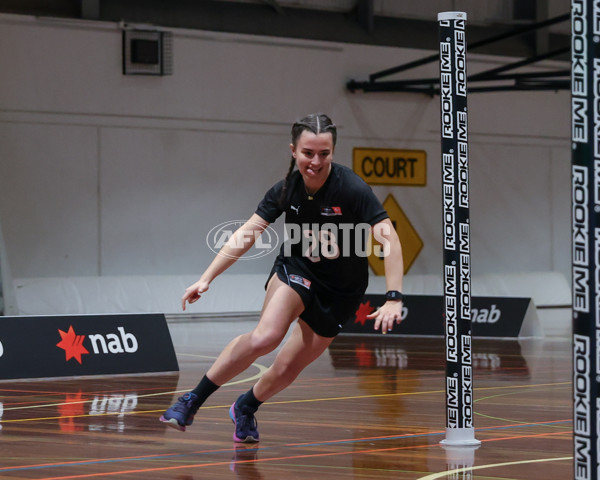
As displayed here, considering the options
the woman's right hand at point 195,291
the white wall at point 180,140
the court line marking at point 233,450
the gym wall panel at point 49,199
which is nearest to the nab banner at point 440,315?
the white wall at point 180,140

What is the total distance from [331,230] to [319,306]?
428 mm

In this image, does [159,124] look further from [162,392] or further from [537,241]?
[162,392]

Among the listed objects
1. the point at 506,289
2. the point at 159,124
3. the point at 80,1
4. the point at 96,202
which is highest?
the point at 80,1

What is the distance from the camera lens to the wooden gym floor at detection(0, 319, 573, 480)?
5.52 m

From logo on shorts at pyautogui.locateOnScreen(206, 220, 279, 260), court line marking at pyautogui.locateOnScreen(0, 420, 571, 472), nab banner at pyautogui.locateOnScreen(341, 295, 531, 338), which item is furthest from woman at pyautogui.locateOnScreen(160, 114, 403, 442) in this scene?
logo on shorts at pyautogui.locateOnScreen(206, 220, 279, 260)

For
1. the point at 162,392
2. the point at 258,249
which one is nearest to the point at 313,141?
the point at 162,392

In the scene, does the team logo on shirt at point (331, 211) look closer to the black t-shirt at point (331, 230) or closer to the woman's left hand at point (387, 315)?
the black t-shirt at point (331, 230)

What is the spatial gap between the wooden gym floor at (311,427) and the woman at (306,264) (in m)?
0.44

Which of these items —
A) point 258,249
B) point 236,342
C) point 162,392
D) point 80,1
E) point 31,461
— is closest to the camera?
point 31,461

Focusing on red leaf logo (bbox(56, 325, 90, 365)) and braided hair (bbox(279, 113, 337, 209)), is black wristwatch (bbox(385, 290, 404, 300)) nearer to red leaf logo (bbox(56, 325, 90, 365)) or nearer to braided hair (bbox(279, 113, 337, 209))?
braided hair (bbox(279, 113, 337, 209))

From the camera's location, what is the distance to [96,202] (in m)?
20.0

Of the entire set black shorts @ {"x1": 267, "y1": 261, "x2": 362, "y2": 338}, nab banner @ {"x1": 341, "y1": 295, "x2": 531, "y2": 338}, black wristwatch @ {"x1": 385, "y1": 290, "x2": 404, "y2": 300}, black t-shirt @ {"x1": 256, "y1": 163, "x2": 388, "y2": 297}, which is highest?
black t-shirt @ {"x1": 256, "y1": 163, "x2": 388, "y2": 297}

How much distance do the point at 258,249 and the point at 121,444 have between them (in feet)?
51.7

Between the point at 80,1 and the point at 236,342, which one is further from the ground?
the point at 80,1
